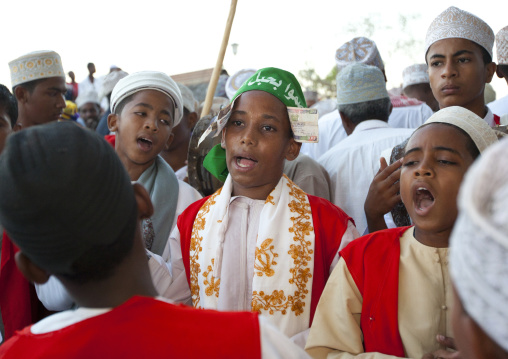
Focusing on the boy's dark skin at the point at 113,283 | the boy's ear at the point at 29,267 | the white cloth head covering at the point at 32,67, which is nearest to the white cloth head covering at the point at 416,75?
the white cloth head covering at the point at 32,67

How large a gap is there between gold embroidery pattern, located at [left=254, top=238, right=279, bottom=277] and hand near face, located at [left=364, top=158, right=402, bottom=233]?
781 millimetres

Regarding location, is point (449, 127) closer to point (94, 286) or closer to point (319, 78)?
point (94, 286)

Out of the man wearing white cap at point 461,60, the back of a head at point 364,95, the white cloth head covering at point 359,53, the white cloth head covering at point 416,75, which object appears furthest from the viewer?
the white cloth head covering at point 416,75

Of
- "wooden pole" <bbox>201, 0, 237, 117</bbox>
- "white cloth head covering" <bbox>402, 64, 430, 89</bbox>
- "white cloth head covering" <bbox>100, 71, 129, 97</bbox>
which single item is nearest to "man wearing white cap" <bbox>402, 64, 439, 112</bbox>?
"white cloth head covering" <bbox>402, 64, 430, 89</bbox>

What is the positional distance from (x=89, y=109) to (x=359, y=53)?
5.38m

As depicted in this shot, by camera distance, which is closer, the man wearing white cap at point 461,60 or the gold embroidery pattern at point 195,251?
the gold embroidery pattern at point 195,251

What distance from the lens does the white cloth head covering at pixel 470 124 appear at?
87.0 inches

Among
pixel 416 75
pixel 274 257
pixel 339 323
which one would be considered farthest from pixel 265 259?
pixel 416 75

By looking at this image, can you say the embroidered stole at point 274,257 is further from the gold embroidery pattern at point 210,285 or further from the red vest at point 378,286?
the red vest at point 378,286

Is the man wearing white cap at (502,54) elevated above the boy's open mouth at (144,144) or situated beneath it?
elevated above

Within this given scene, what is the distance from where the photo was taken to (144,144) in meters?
3.27

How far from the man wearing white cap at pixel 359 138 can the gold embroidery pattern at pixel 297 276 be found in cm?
104

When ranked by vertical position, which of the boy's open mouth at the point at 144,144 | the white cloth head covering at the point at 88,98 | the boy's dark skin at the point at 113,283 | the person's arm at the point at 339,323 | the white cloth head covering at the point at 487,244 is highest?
the white cloth head covering at the point at 88,98

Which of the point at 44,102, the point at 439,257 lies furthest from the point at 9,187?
the point at 44,102
